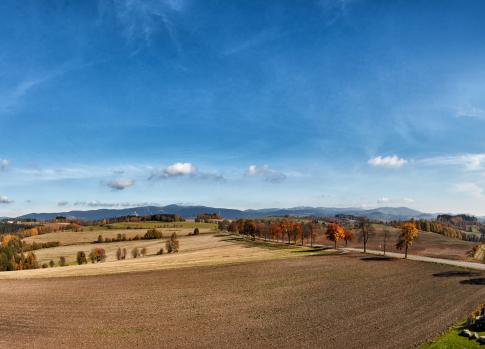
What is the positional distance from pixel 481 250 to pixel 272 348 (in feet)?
350

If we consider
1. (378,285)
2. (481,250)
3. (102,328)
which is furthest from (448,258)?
(102,328)

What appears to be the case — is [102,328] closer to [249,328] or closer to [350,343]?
[249,328]

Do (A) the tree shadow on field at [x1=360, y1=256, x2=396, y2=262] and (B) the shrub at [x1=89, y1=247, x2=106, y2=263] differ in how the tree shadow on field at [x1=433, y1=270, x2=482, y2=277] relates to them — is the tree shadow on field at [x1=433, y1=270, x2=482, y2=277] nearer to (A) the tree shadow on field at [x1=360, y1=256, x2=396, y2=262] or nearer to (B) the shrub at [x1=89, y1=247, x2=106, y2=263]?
(A) the tree shadow on field at [x1=360, y1=256, x2=396, y2=262]

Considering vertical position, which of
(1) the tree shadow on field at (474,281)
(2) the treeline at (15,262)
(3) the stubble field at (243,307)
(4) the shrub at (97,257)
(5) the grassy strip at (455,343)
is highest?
(5) the grassy strip at (455,343)

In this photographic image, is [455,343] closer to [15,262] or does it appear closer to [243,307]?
[243,307]

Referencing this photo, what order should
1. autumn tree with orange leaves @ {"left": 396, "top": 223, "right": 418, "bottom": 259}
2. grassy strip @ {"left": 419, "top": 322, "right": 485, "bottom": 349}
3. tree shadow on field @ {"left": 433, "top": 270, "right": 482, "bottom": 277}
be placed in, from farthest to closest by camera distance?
1. autumn tree with orange leaves @ {"left": 396, "top": 223, "right": 418, "bottom": 259}
2. tree shadow on field @ {"left": 433, "top": 270, "right": 482, "bottom": 277}
3. grassy strip @ {"left": 419, "top": 322, "right": 485, "bottom": 349}

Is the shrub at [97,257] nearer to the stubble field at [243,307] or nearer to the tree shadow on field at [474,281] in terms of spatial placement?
the stubble field at [243,307]

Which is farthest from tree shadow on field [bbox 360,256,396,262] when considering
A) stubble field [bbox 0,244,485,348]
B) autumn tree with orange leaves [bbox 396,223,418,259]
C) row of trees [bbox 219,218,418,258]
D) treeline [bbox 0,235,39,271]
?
treeline [bbox 0,235,39,271]

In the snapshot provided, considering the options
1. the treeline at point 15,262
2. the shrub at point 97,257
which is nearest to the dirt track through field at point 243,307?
the shrub at point 97,257

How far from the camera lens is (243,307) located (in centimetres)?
5619

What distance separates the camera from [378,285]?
2714 inches

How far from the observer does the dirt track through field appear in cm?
4191

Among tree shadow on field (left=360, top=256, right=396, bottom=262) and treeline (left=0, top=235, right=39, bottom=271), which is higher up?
tree shadow on field (left=360, top=256, right=396, bottom=262)

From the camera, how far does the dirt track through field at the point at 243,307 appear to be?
137 ft
